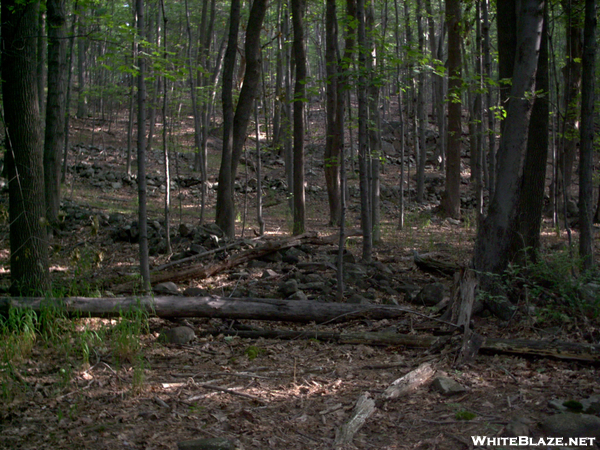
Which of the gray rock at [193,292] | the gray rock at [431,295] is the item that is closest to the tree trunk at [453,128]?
the gray rock at [431,295]

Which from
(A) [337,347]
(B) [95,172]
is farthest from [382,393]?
(B) [95,172]

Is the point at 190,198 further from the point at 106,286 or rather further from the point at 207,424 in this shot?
the point at 207,424

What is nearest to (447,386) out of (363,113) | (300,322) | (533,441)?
(533,441)

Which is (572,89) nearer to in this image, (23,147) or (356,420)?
(356,420)

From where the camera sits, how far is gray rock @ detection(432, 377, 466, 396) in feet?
12.4

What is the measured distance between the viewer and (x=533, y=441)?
297cm

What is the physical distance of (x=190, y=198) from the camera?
18891 millimetres

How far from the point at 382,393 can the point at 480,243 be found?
298 centimetres

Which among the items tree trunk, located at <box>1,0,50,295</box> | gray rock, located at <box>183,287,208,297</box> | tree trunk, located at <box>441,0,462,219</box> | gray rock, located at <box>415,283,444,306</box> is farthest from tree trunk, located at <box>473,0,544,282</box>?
tree trunk, located at <box>441,0,462,219</box>

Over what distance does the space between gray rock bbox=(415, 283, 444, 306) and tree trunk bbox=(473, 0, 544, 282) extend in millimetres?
655

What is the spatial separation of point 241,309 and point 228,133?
575 cm

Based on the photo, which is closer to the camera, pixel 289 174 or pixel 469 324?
pixel 469 324

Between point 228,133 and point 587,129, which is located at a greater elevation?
point 228,133

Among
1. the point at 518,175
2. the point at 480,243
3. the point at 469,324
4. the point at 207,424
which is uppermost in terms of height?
the point at 518,175
